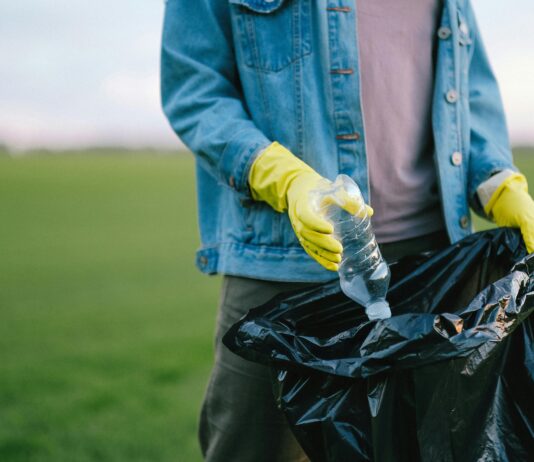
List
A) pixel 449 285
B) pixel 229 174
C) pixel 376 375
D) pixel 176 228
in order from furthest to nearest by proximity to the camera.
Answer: pixel 176 228, pixel 449 285, pixel 229 174, pixel 376 375

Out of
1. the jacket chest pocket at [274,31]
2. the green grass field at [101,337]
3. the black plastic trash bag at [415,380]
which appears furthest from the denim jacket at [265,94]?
the green grass field at [101,337]

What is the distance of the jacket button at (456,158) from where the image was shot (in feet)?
5.29

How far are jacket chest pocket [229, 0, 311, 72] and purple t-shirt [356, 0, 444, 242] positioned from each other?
0.47 ft

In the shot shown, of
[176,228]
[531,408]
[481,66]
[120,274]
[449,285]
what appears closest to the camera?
[531,408]

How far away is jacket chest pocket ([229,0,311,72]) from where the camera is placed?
1.45 metres

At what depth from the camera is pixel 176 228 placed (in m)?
9.76

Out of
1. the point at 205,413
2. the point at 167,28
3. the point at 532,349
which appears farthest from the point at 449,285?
the point at 167,28

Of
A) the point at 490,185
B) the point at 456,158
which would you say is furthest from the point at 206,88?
the point at 490,185

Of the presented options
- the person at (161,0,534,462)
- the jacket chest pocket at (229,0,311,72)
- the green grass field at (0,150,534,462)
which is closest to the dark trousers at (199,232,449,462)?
the person at (161,0,534,462)

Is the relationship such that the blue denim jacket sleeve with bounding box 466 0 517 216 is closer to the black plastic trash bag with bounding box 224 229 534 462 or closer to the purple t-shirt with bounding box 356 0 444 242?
the purple t-shirt with bounding box 356 0 444 242

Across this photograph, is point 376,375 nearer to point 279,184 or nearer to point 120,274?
point 279,184

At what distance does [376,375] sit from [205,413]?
0.60m

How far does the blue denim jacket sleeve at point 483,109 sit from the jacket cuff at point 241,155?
642 millimetres

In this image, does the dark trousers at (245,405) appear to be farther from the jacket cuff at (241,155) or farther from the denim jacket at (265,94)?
the jacket cuff at (241,155)
